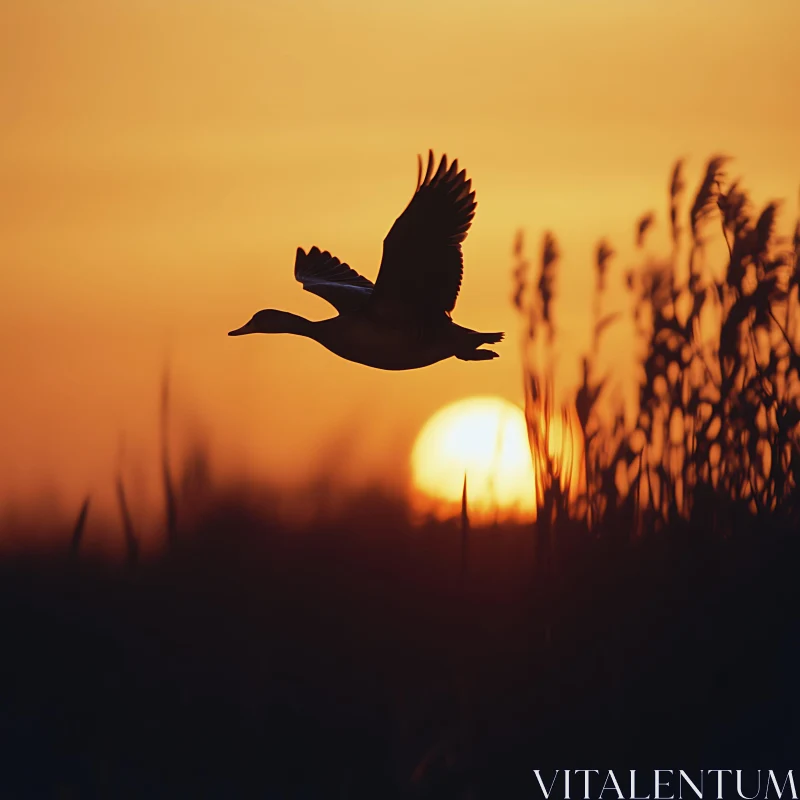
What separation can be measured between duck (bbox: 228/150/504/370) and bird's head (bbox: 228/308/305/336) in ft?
0.09

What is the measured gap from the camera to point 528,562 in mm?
4773

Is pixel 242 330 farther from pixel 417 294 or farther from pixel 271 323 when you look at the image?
pixel 417 294

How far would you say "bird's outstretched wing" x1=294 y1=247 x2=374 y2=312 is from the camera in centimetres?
571

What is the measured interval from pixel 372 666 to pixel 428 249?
1.65m

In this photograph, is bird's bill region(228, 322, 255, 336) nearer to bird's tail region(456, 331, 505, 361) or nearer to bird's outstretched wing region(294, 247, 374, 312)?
bird's outstretched wing region(294, 247, 374, 312)

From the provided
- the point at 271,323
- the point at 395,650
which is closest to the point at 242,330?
the point at 271,323

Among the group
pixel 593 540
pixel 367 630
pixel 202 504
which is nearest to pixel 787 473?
pixel 593 540

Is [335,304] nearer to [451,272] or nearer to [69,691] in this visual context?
[451,272]

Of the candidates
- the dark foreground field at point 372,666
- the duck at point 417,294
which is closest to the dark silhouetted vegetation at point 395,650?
the dark foreground field at point 372,666

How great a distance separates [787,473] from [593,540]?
0.76m

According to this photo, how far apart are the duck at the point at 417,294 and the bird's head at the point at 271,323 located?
0.09 feet

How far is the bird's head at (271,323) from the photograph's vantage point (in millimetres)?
5503

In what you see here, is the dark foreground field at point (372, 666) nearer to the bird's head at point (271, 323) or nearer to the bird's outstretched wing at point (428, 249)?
the bird's outstretched wing at point (428, 249)

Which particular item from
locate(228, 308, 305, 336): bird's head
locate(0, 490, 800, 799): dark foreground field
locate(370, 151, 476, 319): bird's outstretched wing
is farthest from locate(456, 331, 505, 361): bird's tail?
locate(0, 490, 800, 799): dark foreground field
